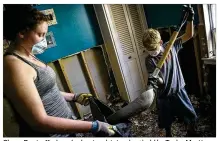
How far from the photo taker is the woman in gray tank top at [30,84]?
0.58m

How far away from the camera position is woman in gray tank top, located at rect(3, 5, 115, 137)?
0.58 meters

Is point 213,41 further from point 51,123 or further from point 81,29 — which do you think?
point 51,123

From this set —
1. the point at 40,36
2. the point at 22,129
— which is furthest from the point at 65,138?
the point at 40,36

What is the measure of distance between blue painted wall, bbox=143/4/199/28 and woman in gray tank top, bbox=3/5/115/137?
96 cm

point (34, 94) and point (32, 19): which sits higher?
point (32, 19)

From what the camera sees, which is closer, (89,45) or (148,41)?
(148,41)

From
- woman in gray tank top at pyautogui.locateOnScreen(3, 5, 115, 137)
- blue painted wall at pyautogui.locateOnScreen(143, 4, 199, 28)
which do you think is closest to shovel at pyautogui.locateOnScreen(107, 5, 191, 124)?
woman in gray tank top at pyautogui.locateOnScreen(3, 5, 115, 137)

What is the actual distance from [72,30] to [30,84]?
1096 millimetres

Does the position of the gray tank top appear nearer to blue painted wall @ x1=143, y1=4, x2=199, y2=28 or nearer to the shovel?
the shovel

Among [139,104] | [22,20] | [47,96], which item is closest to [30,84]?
[47,96]

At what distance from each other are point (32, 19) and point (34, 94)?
24 centimetres

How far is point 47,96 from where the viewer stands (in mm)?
676

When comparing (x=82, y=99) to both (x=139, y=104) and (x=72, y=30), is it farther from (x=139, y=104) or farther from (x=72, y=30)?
(x=72, y=30)

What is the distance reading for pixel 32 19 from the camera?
623mm
